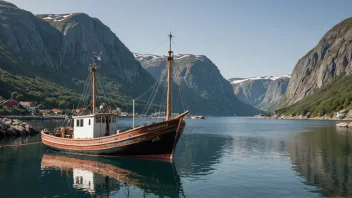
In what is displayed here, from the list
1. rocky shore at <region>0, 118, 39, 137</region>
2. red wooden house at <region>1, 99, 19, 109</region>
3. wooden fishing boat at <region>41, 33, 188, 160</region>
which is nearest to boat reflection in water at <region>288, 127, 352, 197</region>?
wooden fishing boat at <region>41, 33, 188, 160</region>

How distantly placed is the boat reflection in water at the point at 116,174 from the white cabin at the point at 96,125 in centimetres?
400

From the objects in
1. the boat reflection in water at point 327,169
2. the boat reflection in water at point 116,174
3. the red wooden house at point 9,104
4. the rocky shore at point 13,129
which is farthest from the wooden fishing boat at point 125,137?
Result: the red wooden house at point 9,104

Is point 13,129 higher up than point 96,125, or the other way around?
point 96,125

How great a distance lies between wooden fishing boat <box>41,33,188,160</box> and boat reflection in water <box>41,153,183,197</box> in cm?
135

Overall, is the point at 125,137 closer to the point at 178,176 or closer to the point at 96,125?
the point at 96,125

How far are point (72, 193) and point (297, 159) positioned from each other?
36786 mm

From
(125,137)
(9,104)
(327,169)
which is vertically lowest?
(327,169)

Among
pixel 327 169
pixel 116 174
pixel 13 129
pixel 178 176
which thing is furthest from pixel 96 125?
pixel 13 129

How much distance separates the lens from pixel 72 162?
47.6 m

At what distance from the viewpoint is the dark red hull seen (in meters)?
44.9

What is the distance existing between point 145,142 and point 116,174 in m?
8.32

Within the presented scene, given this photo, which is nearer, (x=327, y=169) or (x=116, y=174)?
(x=116, y=174)

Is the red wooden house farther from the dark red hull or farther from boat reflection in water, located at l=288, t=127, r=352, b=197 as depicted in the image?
boat reflection in water, located at l=288, t=127, r=352, b=197

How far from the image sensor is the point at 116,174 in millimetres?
38531
